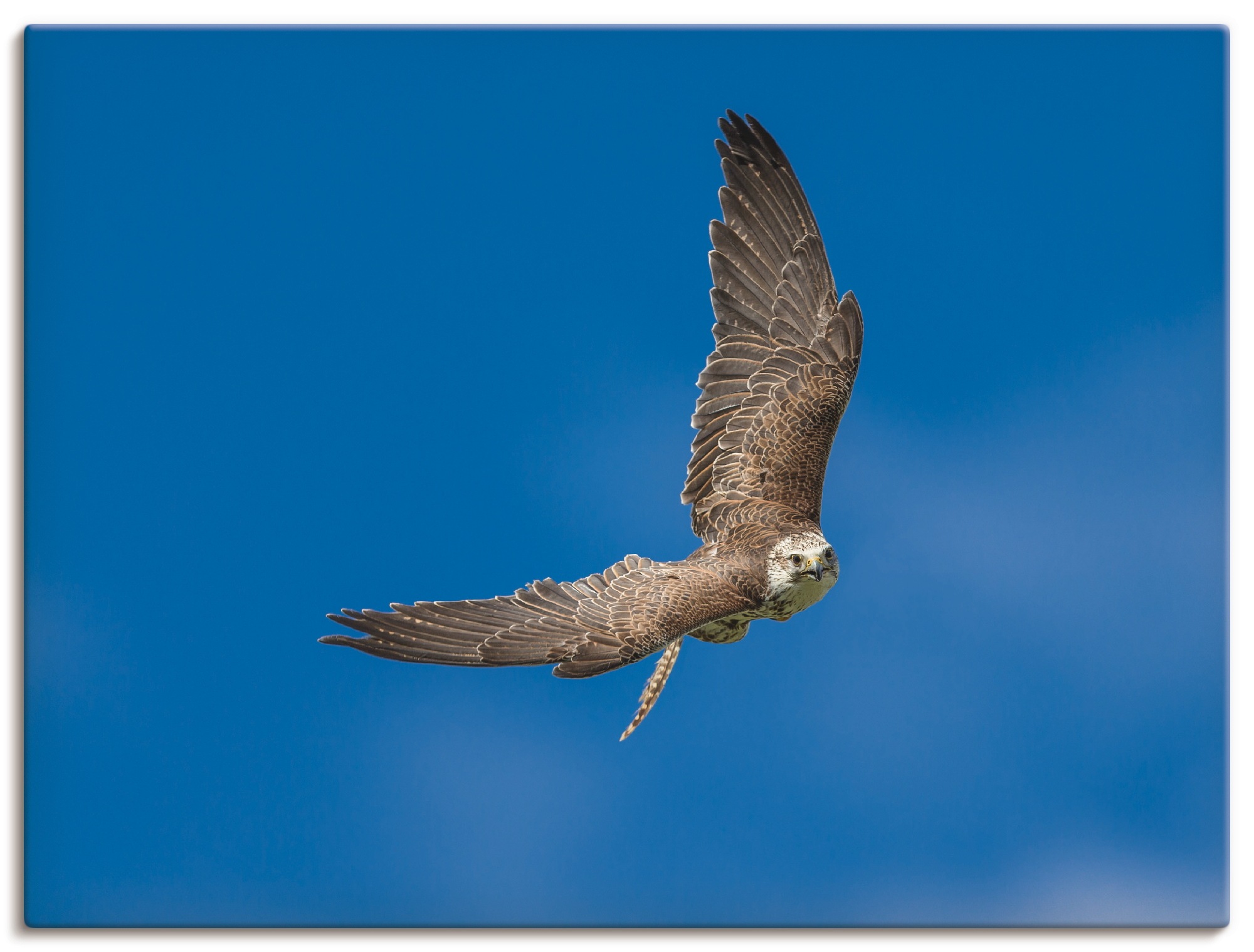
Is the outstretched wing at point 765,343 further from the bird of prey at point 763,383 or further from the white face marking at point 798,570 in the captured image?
the white face marking at point 798,570

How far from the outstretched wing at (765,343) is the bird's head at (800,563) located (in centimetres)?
24

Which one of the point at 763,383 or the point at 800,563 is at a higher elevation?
the point at 763,383

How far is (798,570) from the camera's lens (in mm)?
3703

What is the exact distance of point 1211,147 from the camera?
4.05 metres

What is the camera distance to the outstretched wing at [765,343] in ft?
13.0

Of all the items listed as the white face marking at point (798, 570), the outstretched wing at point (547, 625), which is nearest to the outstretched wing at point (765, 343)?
the white face marking at point (798, 570)

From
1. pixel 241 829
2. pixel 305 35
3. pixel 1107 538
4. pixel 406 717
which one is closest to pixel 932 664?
pixel 1107 538

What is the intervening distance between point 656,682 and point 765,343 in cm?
109

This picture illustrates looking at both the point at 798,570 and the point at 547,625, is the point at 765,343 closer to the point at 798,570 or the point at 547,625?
the point at 798,570

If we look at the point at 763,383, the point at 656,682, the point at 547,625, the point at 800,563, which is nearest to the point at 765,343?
the point at 763,383

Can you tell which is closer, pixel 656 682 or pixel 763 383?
pixel 656 682

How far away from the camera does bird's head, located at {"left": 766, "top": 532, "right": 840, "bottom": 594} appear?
3.71m

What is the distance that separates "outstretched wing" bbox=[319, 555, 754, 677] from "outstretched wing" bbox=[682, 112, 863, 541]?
0.54 meters

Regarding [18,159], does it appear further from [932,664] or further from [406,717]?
[932,664]
